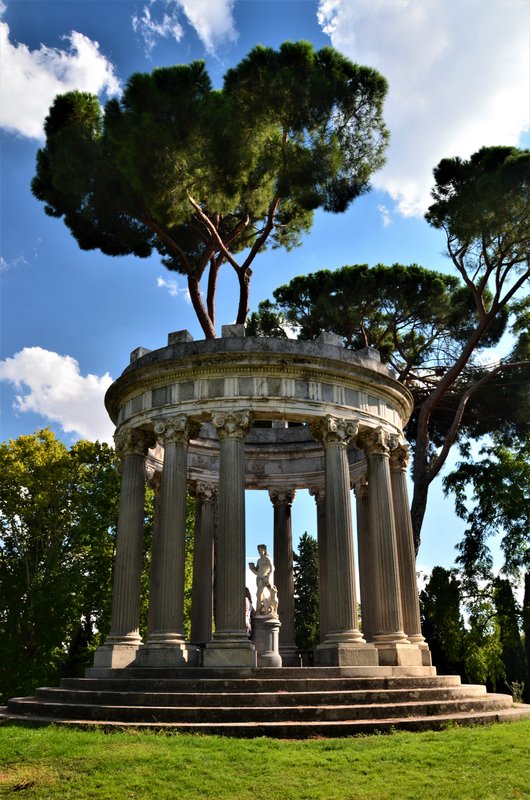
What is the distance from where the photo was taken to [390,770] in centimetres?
1132

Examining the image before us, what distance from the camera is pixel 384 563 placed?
22.3 m

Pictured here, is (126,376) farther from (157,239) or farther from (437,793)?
(437,793)

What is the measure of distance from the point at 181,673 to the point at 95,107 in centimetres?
2465

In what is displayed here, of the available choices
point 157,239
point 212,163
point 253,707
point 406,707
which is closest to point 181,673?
point 253,707

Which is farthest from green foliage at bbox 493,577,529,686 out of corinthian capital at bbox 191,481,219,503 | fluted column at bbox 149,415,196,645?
fluted column at bbox 149,415,196,645

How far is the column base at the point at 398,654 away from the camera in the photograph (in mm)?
21203

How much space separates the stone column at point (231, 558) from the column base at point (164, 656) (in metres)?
1.03

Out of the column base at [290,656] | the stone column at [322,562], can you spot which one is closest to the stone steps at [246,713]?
the stone column at [322,562]

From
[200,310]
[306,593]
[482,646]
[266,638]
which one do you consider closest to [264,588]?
[266,638]

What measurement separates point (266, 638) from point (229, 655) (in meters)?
5.14

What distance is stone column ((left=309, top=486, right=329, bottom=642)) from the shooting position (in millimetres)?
24297

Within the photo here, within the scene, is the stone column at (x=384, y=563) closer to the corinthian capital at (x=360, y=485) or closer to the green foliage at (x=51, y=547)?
the corinthian capital at (x=360, y=485)

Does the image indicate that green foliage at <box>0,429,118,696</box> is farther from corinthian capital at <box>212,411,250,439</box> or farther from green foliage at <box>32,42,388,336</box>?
corinthian capital at <box>212,411,250,439</box>

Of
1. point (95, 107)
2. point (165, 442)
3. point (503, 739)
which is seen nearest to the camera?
point (503, 739)
